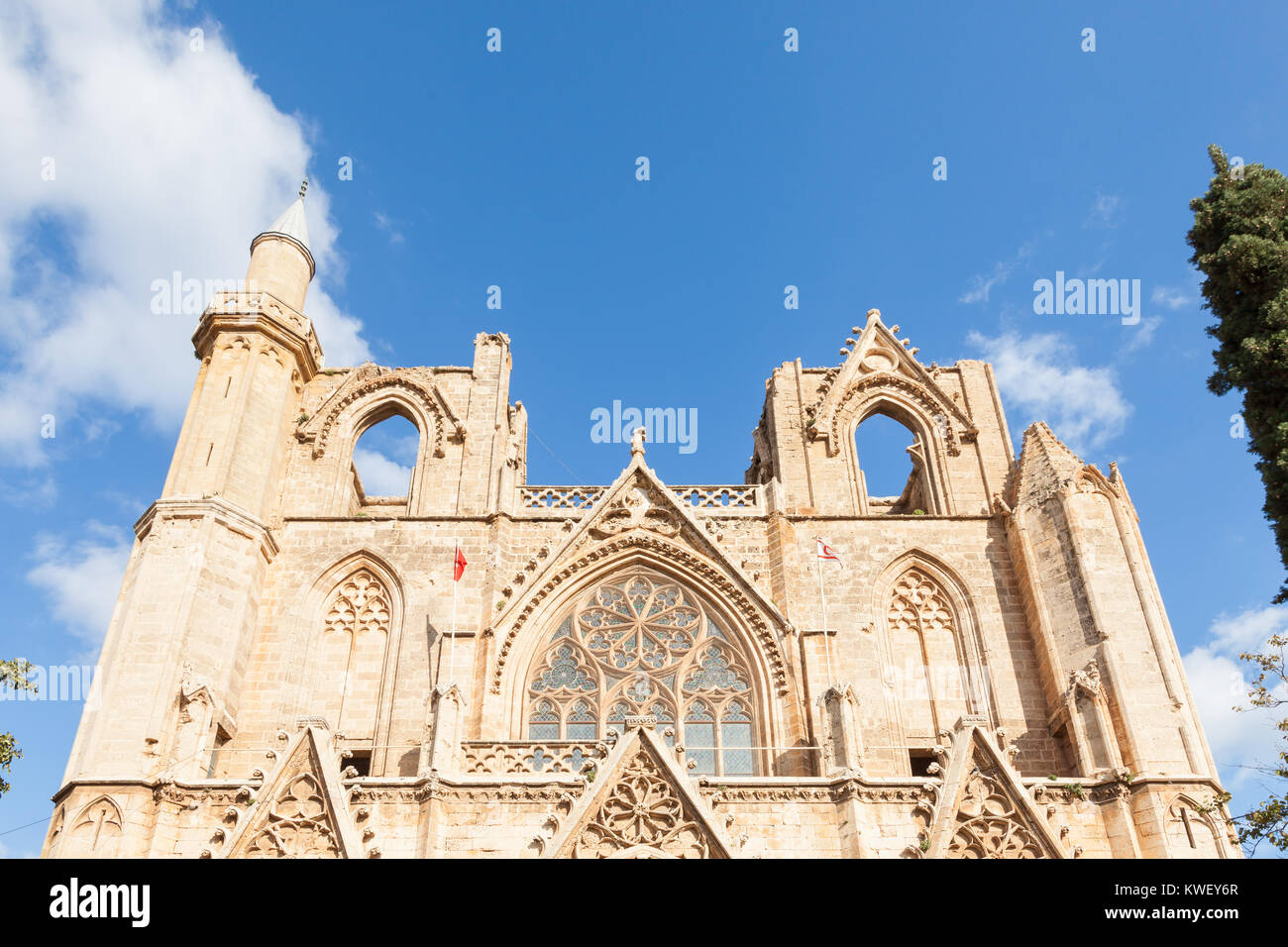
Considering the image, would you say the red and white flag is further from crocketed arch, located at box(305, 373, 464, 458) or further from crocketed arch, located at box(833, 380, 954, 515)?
crocketed arch, located at box(305, 373, 464, 458)

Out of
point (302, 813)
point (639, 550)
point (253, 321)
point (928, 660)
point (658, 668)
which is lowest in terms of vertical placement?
point (302, 813)

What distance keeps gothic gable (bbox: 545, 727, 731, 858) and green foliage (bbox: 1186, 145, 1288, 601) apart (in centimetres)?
807

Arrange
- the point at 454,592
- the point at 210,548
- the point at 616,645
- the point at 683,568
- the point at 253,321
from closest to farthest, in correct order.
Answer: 1. the point at 210,548
2. the point at 616,645
3. the point at 454,592
4. the point at 683,568
5. the point at 253,321

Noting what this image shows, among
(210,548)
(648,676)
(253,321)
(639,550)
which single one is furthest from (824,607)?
(253,321)

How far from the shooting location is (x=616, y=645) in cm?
1916

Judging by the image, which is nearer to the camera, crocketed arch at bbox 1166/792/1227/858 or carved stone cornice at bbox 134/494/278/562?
crocketed arch at bbox 1166/792/1227/858

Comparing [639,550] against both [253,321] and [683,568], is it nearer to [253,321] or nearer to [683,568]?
[683,568]

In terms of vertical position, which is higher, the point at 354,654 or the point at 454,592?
the point at 454,592

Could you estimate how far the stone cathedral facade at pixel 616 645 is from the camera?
15.1 metres

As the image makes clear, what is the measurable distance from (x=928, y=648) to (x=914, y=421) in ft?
18.8

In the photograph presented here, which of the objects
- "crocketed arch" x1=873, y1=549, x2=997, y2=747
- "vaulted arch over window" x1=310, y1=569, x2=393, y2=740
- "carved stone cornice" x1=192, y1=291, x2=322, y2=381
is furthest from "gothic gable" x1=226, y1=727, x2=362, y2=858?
"carved stone cornice" x1=192, y1=291, x2=322, y2=381

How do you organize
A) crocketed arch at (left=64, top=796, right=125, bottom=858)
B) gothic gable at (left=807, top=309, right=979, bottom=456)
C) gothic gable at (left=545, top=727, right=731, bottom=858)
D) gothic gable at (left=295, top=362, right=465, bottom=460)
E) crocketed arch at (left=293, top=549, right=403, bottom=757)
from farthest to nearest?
gothic gable at (left=807, top=309, right=979, bottom=456), gothic gable at (left=295, top=362, right=465, bottom=460), crocketed arch at (left=293, top=549, right=403, bottom=757), crocketed arch at (left=64, top=796, right=125, bottom=858), gothic gable at (left=545, top=727, right=731, bottom=858)

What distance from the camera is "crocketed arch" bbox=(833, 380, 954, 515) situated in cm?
2200
